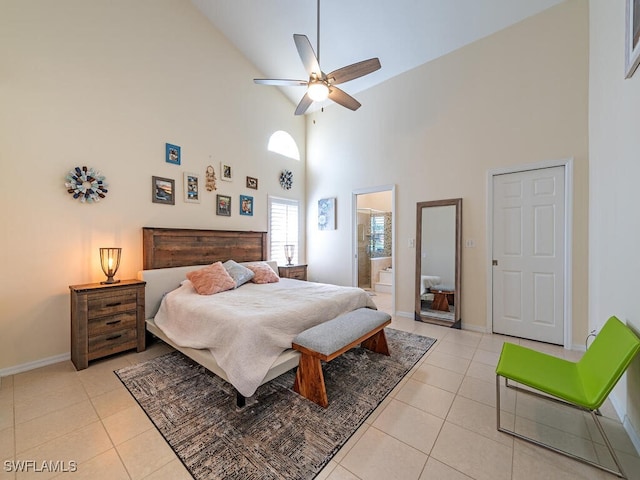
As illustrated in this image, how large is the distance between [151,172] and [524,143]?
474 cm

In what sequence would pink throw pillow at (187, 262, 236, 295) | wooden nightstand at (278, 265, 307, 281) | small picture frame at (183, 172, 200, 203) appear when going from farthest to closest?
wooden nightstand at (278, 265, 307, 281) → small picture frame at (183, 172, 200, 203) → pink throw pillow at (187, 262, 236, 295)

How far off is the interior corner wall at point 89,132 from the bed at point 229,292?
226mm

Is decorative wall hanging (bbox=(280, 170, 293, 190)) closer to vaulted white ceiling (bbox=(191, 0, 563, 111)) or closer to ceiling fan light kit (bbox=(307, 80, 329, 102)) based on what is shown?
vaulted white ceiling (bbox=(191, 0, 563, 111))

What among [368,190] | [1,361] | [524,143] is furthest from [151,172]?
[524,143]

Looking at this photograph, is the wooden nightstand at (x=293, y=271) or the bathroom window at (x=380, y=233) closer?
the wooden nightstand at (x=293, y=271)

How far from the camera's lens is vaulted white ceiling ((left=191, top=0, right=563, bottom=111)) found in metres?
3.07

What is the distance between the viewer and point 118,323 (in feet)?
8.82

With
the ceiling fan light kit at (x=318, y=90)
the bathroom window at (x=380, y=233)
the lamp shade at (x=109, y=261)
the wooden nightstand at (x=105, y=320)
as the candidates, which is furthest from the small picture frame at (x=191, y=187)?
the bathroom window at (x=380, y=233)

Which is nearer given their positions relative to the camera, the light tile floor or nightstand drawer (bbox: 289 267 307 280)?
the light tile floor

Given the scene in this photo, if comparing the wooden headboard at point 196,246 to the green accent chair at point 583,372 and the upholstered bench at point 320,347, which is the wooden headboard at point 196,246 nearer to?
the upholstered bench at point 320,347

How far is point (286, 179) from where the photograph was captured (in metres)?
5.13

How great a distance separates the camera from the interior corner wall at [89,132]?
7.96 feet

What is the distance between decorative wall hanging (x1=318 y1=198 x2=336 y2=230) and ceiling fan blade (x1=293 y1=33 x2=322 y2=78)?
269cm

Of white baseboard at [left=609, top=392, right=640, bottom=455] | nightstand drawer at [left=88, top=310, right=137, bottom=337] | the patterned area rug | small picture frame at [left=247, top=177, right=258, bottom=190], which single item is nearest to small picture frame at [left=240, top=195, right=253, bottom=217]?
small picture frame at [left=247, top=177, right=258, bottom=190]
